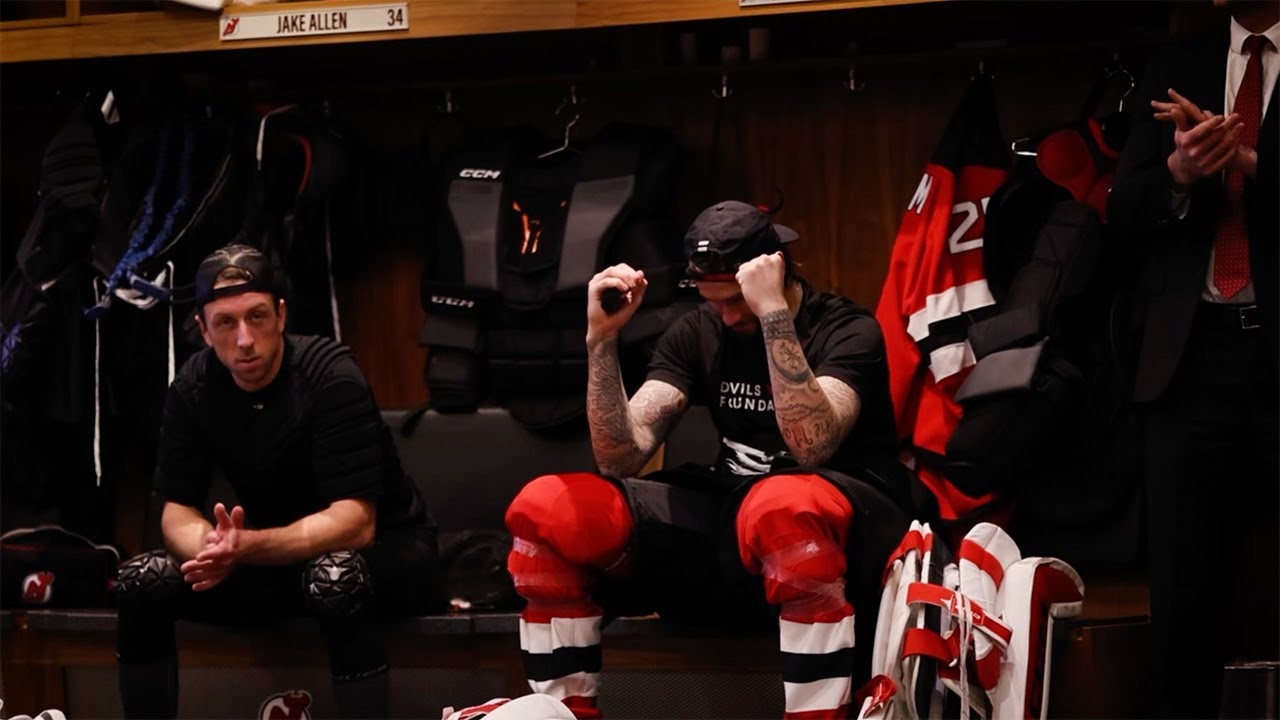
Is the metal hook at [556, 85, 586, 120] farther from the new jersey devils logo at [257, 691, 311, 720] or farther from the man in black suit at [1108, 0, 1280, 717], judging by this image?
the new jersey devils logo at [257, 691, 311, 720]

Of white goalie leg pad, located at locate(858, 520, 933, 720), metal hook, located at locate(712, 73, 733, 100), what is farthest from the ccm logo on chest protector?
white goalie leg pad, located at locate(858, 520, 933, 720)

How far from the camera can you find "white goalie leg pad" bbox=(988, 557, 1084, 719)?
2.67 metres

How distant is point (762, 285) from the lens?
2783 mm

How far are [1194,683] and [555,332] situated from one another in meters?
1.51

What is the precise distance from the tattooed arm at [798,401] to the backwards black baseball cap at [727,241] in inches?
6.2

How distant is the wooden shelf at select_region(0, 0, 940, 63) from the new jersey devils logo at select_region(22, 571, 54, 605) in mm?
1183

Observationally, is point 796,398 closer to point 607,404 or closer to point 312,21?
point 607,404

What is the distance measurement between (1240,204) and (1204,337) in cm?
25

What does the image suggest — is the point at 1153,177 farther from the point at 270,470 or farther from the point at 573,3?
the point at 270,470

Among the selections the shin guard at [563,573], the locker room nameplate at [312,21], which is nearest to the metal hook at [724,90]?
the locker room nameplate at [312,21]

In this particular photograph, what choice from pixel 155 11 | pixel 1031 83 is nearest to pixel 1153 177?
pixel 1031 83

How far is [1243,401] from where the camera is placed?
293 cm

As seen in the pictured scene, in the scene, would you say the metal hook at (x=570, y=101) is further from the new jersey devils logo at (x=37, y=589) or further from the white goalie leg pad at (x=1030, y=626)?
the white goalie leg pad at (x=1030, y=626)

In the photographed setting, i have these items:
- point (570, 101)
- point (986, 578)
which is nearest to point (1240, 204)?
point (986, 578)
